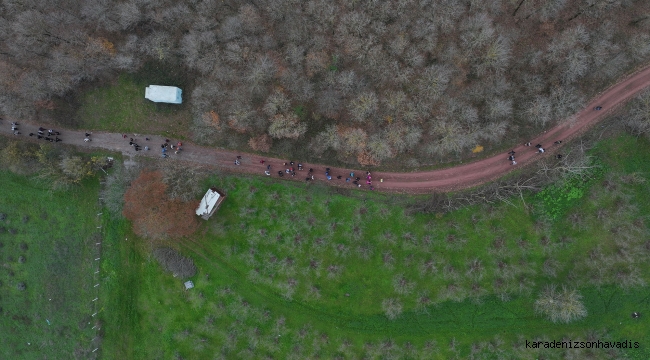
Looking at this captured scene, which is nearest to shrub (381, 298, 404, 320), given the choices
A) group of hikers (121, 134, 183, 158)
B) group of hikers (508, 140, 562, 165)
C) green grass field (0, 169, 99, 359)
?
group of hikers (508, 140, 562, 165)

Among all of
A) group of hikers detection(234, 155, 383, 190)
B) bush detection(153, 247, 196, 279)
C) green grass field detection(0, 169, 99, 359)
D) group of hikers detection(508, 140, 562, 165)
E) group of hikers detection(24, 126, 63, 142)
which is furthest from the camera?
green grass field detection(0, 169, 99, 359)

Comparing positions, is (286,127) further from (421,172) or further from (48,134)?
(48,134)

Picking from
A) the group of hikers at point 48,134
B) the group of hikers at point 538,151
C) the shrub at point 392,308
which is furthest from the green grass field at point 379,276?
the group of hikers at point 48,134

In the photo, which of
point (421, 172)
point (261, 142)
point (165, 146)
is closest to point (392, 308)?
point (421, 172)

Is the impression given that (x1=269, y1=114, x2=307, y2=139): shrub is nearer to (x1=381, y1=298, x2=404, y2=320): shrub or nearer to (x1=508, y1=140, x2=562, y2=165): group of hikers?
(x1=381, y1=298, x2=404, y2=320): shrub

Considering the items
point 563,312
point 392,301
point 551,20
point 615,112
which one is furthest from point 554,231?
point 551,20
